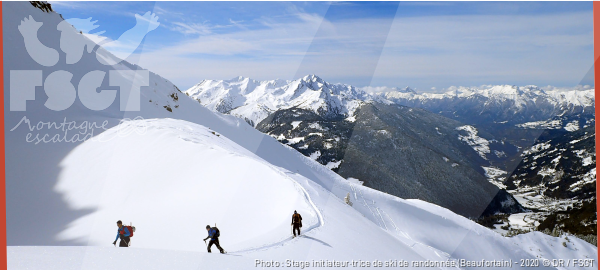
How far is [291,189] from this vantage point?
22500mm

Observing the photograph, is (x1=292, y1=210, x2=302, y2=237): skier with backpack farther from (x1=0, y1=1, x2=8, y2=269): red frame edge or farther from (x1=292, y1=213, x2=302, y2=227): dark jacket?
(x1=0, y1=1, x2=8, y2=269): red frame edge

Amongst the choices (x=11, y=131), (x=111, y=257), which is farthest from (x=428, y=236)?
(x=11, y=131)

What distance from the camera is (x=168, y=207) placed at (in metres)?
20.9

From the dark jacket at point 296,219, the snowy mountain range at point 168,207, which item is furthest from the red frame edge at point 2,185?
the dark jacket at point 296,219

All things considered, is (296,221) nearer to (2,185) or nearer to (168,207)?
(168,207)

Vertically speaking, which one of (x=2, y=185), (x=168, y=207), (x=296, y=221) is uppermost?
(x=296, y=221)

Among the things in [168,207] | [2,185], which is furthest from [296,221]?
[2,185]

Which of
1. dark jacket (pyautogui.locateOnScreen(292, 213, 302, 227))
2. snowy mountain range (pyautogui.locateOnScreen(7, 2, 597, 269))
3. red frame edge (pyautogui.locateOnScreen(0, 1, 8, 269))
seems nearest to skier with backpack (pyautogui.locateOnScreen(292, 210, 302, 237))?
dark jacket (pyautogui.locateOnScreen(292, 213, 302, 227))

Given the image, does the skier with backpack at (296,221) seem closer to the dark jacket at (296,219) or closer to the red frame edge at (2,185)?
the dark jacket at (296,219)

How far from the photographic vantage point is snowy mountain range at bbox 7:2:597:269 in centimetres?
1358

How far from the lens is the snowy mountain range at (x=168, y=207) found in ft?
44.5

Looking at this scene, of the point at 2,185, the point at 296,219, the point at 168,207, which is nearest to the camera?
the point at 296,219

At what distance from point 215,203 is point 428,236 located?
25.4 meters

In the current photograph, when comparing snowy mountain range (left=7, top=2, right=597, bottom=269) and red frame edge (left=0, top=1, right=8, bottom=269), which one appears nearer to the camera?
red frame edge (left=0, top=1, right=8, bottom=269)
